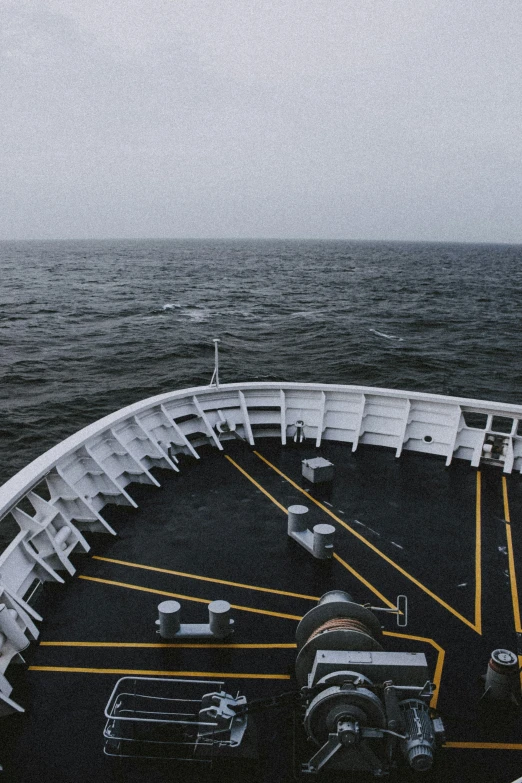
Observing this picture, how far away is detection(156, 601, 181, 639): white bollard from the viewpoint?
6.45 m

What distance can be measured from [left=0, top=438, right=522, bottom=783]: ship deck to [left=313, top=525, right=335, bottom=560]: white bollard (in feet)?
0.57

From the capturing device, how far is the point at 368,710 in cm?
450

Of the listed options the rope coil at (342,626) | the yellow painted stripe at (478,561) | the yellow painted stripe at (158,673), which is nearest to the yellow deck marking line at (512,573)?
the yellow painted stripe at (478,561)

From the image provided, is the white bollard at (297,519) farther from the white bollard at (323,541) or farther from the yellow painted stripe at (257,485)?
the yellow painted stripe at (257,485)

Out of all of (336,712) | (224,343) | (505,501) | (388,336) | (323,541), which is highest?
(336,712)

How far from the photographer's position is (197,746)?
5.12 meters

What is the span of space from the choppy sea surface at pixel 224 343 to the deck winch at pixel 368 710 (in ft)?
57.4

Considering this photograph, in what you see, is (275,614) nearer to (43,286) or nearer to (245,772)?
(245,772)

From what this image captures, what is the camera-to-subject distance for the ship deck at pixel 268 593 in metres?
5.29

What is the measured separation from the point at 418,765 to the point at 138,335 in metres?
43.1

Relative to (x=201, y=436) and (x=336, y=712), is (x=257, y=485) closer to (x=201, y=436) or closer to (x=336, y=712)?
(x=201, y=436)

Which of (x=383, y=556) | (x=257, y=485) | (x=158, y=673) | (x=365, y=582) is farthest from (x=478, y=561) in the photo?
(x=158, y=673)

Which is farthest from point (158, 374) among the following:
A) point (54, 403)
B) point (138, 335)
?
point (138, 335)

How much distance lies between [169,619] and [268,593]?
5.08ft
